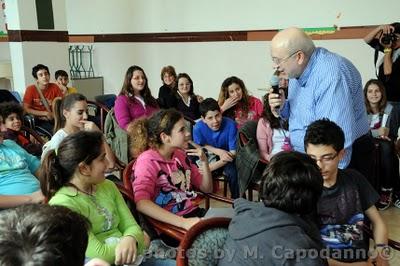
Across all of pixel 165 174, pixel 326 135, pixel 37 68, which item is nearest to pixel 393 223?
pixel 326 135

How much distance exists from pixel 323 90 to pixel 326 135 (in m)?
0.28

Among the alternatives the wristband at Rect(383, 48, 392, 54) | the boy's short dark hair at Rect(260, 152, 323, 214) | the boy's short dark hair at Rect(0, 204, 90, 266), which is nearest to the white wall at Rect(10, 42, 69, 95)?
the wristband at Rect(383, 48, 392, 54)

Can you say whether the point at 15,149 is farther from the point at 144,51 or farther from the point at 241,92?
the point at 144,51

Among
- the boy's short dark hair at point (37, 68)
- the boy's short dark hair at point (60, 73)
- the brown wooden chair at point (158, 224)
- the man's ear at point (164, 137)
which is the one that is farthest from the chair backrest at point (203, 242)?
the boy's short dark hair at point (60, 73)

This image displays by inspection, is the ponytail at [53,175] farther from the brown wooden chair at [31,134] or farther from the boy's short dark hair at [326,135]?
the brown wooden chair at [31,134]

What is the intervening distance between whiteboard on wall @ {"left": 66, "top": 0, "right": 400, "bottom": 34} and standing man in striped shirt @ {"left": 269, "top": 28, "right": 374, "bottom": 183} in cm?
287

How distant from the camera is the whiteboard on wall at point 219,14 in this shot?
4.54 meters

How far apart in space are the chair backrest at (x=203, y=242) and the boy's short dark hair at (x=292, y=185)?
193 millimetres

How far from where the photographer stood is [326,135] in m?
1.68

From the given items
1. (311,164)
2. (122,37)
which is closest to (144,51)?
(122,37)

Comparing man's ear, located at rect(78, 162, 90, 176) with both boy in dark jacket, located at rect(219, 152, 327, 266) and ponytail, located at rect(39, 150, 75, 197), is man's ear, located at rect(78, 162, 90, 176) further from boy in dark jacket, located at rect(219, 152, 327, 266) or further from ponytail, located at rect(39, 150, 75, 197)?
boy in dark jacket, located at rect(219, 152, 327, 266)

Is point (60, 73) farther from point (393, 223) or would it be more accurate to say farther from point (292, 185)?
point (292, 185)

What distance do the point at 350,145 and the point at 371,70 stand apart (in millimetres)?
2998

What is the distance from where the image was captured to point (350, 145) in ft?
6.17
